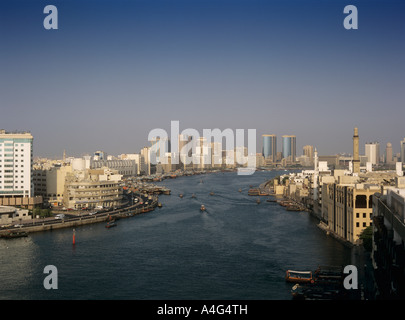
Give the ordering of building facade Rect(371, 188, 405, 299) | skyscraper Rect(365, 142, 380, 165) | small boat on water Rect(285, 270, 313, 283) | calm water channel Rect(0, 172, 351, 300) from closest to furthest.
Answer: building facade Rect(371, 188, 405, 299), calm water channel Rect(0, 172, 351, 300), small boat on water Rect(285, 270, 313, 283), skyscraper Rect(365, 142, 380, 165)

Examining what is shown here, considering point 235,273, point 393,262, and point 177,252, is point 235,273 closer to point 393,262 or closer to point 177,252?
point 177,252

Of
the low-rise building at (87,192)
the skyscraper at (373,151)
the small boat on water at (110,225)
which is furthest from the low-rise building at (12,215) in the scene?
the skyscraper at (373,151)

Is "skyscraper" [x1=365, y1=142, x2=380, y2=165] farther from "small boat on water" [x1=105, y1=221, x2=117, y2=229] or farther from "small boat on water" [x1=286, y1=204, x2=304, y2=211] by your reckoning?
"small boat on water" [x1=105, y1=221, x2=117, y2=229]

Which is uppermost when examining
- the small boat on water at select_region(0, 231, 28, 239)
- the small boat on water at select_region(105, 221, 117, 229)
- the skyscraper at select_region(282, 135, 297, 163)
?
the skyscraper at select_region(282, 135, 297, 163)

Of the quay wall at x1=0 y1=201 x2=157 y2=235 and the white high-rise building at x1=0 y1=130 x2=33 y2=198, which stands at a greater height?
the white high-rise building at x1=0 y1=130 x2=33 y2=198

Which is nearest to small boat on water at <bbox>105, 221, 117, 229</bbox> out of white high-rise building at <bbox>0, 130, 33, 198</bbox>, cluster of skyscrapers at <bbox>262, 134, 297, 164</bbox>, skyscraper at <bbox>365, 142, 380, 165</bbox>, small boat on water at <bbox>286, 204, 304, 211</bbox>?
white high-rise building at <bbox>0, 130, 33, 198</bbox>

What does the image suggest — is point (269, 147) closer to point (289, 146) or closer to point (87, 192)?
point (289, 146)
